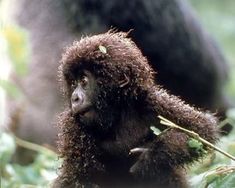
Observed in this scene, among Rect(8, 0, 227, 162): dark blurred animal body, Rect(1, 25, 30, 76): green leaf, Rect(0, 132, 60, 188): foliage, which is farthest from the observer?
Rect(8, 0, 227, 162): dark blurred animal body

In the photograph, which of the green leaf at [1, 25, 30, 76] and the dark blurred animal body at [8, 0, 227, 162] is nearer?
the green leaf at [1, 25, 30, 76]

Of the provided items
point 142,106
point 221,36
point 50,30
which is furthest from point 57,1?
point 221,36

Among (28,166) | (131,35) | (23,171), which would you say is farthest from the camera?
(131,35)

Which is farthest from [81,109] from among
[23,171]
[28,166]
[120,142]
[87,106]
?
[28,166]

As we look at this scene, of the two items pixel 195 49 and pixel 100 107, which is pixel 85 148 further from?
pixel 195 49

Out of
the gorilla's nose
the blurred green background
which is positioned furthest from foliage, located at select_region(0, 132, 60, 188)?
the gorilla's nose

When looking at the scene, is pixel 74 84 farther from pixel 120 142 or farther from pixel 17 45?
pixel 17 45

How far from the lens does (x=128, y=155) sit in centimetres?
220

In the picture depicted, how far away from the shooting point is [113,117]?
2199 mm

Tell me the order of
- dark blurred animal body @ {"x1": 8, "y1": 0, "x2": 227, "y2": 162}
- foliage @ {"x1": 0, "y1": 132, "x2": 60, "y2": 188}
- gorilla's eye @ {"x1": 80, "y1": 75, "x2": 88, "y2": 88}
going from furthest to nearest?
dark blurred animal body @ {"x1": 8, "y1": 0, "x2": 227, "y2": 162}, foliage @ {"x1": 0, "y1": 132, "x2": 60, "y2": 188}, gorilla's eye @ {"x1": 80, "y1": 75, "x2": 88, "y2": 88}

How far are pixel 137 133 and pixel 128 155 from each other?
0.06 meters

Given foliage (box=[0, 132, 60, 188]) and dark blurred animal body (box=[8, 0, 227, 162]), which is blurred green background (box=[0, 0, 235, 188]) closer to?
foliage (box=[0, 132, 60, 188])

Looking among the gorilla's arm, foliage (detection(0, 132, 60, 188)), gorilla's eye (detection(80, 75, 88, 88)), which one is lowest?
the gorilla's arm

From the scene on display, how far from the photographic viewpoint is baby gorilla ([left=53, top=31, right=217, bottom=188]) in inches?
84.9
